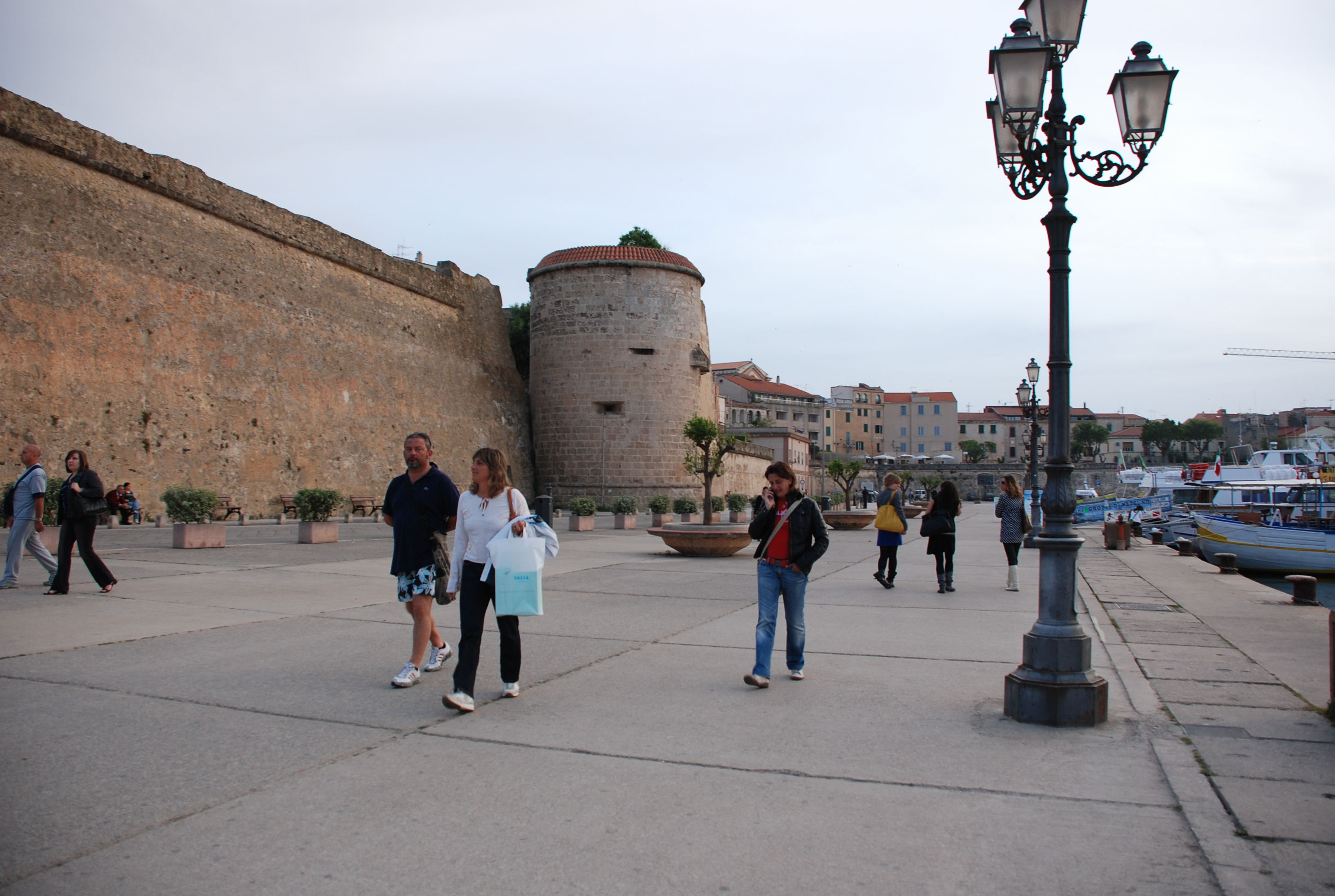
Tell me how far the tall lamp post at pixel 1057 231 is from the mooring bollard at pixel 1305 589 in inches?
266

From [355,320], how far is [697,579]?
19.8m

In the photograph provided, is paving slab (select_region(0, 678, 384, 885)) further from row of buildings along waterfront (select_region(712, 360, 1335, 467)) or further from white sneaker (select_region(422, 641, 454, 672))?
row of buildings along waterfront (select_region(712, 360, 1335, 467))

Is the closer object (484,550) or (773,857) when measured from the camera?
(773,857)

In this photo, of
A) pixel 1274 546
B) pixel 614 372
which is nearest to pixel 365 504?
pixel 614 372

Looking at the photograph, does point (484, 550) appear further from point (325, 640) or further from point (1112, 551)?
point (1112, 551)

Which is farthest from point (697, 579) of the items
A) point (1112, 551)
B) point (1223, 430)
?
point (1223, 430)

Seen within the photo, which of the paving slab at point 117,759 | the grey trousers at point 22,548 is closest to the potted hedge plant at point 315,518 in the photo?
the grey trousers at point 22,548

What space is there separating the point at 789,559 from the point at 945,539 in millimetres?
5549

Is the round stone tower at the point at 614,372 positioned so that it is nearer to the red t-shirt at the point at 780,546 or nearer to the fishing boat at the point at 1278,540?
the fishing boat at the point at 1278,540

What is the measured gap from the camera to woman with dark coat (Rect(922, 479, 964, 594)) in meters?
10.7

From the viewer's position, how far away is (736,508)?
32.4 meters

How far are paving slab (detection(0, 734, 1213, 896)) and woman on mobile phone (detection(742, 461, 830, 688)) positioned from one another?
200 cm

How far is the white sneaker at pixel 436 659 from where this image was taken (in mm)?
5902

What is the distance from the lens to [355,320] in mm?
28016
